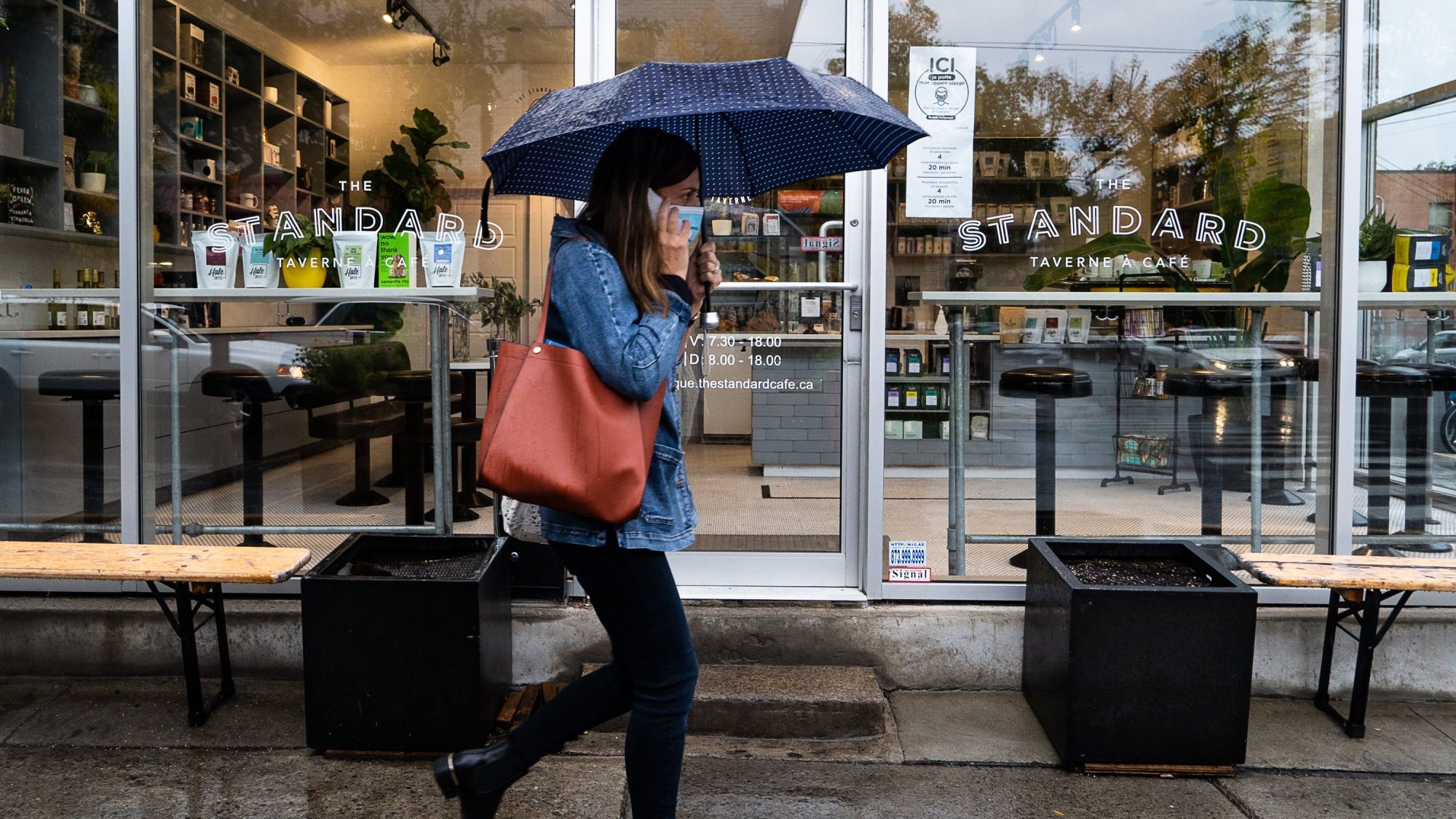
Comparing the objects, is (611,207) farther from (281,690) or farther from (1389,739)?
(1389,739)

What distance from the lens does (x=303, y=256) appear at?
4.07 metres

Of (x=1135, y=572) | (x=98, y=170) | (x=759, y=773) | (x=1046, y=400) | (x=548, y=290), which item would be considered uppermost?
(x=98, y=170)

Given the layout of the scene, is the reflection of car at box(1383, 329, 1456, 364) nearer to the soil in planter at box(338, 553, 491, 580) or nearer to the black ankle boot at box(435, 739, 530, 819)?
the soil in planter at box(338, 553, 491, 580)

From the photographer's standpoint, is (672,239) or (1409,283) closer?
(672,239)

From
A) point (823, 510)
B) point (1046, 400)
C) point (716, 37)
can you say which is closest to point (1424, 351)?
point (1046, 400)

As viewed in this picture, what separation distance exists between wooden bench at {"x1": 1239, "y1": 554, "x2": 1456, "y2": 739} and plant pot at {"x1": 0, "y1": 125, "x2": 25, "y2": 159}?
4442 mm

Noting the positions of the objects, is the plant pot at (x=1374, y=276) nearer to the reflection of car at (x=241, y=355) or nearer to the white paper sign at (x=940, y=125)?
the white paper sign at (x=940, y=125)

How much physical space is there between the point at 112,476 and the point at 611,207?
9.23 ft

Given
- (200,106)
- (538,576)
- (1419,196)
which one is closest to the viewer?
(538,576)

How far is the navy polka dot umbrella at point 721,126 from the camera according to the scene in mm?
2188

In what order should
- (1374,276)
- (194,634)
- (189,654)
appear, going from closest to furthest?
(189,654), (194,634), (1374,276)

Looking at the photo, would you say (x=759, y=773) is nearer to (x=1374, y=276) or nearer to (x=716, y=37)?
(x=716, y=37)

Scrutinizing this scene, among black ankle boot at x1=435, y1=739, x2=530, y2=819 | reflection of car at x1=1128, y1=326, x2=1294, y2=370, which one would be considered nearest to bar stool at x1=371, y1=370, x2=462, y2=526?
black ankle boot at x1=435, y1=739, x2=530, y2=819

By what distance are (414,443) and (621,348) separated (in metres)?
2.23
